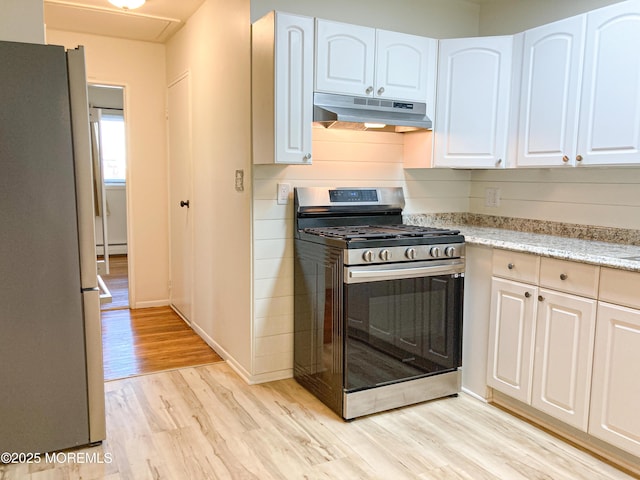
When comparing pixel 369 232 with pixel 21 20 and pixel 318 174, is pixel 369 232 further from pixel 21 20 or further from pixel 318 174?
pixel 21 20

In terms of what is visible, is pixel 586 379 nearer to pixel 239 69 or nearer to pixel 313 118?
pixel 313 118

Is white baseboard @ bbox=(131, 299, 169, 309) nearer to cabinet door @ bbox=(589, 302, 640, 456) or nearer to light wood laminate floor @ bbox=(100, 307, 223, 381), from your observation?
light wood laminate floor @ bbox=(100, 307, 223, 381)

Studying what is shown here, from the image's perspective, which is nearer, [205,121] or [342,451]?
[342,451]

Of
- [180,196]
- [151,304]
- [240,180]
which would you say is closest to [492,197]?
[240,180]

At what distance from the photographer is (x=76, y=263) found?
7.25ft

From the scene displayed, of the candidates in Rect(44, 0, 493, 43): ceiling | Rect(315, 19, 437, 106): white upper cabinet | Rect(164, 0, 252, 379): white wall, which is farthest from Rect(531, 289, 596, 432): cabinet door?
Rect(44, 0, 493, 43): ceiling

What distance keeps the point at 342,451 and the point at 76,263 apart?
1442 mm

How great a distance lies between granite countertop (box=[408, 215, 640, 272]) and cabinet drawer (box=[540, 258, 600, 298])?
0.11 feet

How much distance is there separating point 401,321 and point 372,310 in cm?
20

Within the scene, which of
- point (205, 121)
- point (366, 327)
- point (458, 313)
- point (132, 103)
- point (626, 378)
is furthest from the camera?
point (132, 103)

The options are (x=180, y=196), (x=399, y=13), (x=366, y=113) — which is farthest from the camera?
(x=180, y=196)

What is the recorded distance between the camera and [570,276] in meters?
2.34

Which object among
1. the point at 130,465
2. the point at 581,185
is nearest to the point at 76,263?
the point at 130,465

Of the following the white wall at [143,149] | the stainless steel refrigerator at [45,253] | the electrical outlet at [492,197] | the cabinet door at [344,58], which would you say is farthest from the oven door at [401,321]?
the white wall at [143,149]
